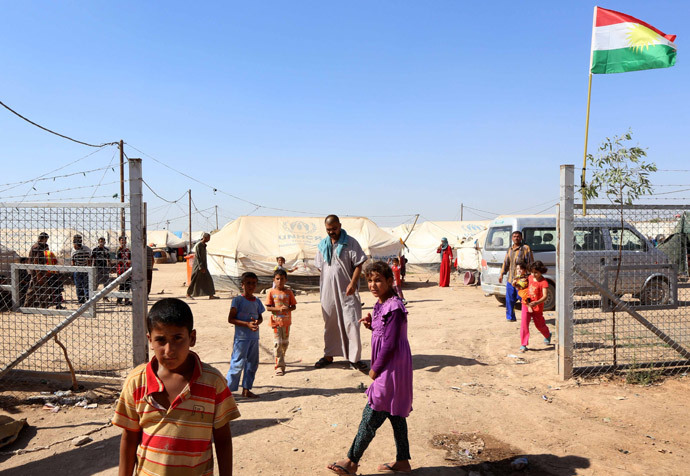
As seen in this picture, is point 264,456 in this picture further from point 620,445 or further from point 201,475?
point 620,445

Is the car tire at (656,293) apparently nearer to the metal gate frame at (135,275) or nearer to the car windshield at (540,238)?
the car windshield at (540,238)

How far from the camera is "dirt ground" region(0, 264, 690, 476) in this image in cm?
353

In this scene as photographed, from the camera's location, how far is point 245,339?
4844mm

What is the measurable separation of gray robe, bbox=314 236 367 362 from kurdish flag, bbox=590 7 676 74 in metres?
3.95

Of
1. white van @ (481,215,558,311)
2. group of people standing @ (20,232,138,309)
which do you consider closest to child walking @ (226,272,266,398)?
group of people standing @ (20,232,138,309)

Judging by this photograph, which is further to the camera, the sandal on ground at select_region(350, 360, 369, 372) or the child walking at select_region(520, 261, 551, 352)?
the child walking at select_region(520, 261, 551, 352)

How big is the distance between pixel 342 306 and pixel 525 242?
6.08 metres

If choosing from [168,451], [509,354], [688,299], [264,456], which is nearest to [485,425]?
[264,456]

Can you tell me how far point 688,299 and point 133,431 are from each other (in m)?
7.17

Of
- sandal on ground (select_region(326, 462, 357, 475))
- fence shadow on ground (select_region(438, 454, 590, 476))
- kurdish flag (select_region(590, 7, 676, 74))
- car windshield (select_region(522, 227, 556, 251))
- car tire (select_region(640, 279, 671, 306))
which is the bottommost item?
fence shadow on ground (select_region(438, 454, 590, 476))

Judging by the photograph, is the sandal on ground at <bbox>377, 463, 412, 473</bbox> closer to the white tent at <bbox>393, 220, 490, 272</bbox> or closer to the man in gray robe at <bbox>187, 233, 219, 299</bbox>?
the man in gray robe at <bbox>187, 233, 219, 299</bbox>

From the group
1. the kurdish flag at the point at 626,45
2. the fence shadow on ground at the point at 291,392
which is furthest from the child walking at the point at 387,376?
the kurdish flag at the point at 626,45

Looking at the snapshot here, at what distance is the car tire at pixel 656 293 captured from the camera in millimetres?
5516

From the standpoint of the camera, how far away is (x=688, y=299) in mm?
6668
